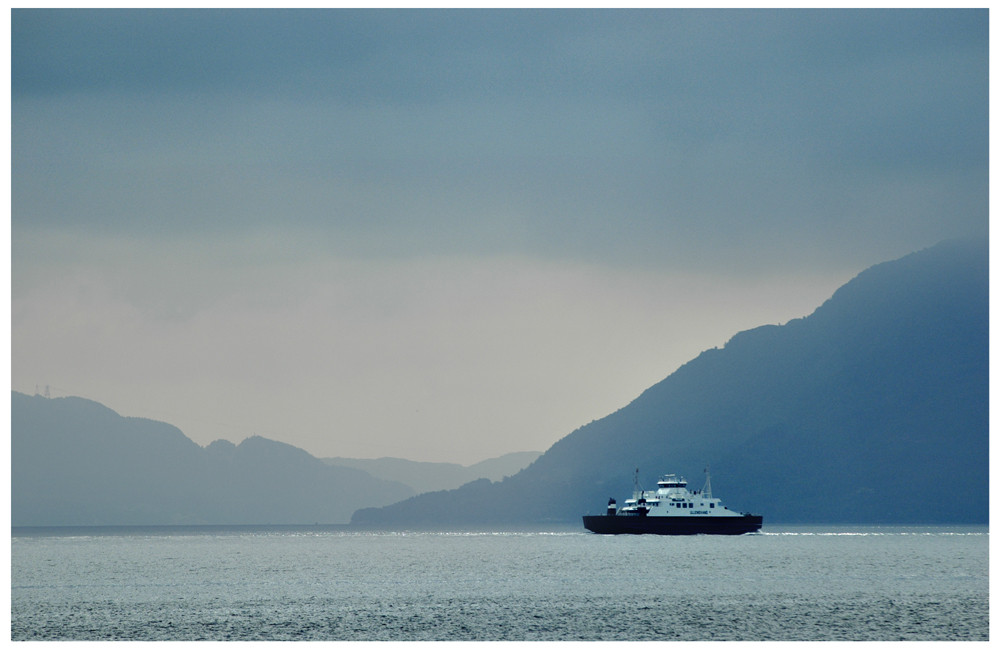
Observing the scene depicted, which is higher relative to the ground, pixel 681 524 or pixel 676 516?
pixel 676 516

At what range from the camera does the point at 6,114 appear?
19938 millimetres

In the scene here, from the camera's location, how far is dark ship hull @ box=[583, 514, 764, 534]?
316 ft

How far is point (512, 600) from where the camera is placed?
34344 mm

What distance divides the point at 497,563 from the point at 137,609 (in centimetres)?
2645

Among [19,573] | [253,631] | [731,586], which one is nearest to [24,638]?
[253,631]

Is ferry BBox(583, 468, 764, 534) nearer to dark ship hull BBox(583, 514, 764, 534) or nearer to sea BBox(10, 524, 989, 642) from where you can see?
dark ship hull BBox(583, 514, 764, 534)

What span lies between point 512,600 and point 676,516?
63990 millimetres

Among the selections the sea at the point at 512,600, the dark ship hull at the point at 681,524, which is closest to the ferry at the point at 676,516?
the dark ship hull at the point at 681,524

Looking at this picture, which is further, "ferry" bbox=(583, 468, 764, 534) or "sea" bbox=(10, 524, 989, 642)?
"ferry" bbox=(583, 468, 764, 534)

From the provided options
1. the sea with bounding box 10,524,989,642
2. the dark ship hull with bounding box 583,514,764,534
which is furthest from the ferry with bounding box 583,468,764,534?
the sea with bounding box 10,524,989,642

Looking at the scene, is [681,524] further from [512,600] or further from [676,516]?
[512,600]

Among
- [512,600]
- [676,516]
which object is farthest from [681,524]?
[512,600]

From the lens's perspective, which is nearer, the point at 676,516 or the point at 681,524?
the point at 681,524
